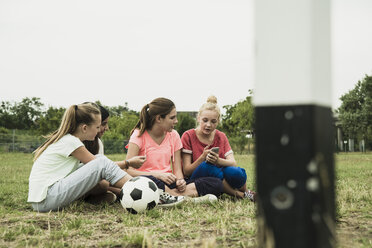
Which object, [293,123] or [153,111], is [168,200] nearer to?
[153,111]

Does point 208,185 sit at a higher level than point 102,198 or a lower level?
higher

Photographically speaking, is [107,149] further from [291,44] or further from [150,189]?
[291,44]

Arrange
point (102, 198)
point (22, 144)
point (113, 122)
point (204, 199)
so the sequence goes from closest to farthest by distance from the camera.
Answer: point (204, 199), point (102, 198), point (22, 144), point (113, 122)

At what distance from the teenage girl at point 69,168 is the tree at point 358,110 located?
3443 cm

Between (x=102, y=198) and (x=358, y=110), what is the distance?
35.2m

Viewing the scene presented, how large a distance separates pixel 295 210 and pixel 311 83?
1.30ft

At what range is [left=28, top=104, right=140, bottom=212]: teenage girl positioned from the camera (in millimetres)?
3654

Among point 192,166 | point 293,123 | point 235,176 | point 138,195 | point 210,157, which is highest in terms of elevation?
point 293,123

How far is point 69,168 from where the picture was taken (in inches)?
155

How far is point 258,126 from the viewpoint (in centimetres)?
119

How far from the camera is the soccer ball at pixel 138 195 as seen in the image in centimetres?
356

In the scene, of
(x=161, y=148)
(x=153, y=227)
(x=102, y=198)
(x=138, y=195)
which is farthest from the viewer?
(x=161, y=148)

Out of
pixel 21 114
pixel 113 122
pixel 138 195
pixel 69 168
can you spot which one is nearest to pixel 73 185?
pixel 69 168

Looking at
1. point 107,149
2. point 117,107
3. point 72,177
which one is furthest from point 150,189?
point 117,107
